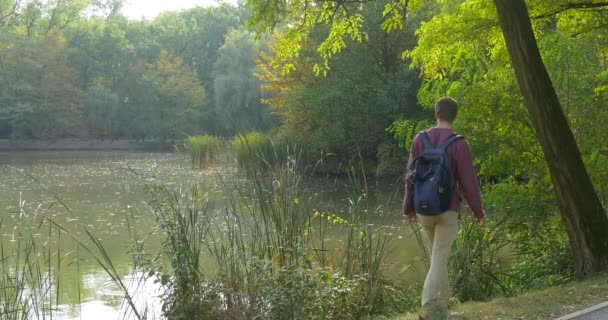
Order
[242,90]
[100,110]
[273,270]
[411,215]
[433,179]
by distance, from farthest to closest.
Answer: [100,110] < [242,90] < [273,270] < [411,215] < [433,179]

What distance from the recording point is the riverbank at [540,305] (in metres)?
5.64

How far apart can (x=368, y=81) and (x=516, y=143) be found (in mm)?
20166

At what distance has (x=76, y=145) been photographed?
188ft

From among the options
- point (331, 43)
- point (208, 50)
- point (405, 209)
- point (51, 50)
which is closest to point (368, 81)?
point (331, 43)

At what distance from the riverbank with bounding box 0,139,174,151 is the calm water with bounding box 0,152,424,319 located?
→ 20713mm

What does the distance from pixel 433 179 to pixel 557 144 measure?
2.33m

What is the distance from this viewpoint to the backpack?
17.2 ft

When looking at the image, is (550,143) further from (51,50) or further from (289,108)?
(51,50)

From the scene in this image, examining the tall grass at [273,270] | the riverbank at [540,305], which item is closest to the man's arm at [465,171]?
the riverbank at [540,305]

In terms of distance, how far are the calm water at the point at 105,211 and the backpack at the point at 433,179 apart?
8.06ft

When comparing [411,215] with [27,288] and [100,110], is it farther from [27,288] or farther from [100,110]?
[100,110]

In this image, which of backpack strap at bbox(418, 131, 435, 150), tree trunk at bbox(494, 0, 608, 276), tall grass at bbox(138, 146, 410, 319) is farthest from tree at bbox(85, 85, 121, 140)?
backpack strap at bbox(418, 131, 435, 150)

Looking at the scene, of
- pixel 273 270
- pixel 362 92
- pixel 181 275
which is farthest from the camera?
pixel 362 92

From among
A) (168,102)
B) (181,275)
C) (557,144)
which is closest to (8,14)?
(168,102)
